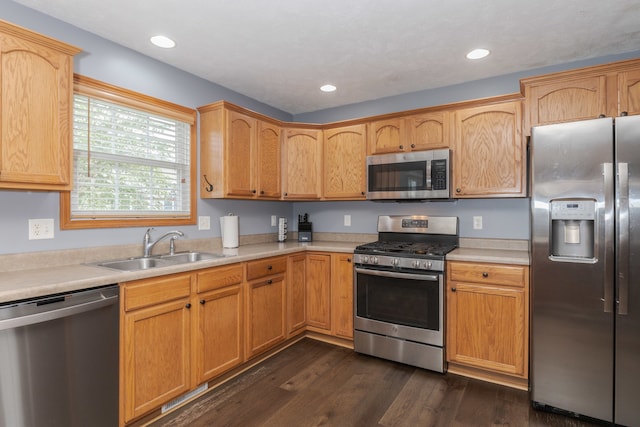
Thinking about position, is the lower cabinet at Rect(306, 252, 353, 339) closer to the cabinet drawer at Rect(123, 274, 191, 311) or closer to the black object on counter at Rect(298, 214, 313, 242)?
the black object on counter at Rect(298, 214, 313, 242)

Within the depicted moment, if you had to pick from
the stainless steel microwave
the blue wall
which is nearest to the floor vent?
the blue wall

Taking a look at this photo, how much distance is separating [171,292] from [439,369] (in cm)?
209

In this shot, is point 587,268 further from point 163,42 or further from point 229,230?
point 163,42

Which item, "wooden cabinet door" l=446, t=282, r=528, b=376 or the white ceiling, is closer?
the white ceiling

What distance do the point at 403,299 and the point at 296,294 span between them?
3.34 feet

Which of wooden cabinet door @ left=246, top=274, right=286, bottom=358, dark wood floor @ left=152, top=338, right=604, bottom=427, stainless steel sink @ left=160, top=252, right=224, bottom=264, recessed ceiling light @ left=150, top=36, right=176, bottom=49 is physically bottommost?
dark wood floor @ left=152, top=338, right=604, bottom=427

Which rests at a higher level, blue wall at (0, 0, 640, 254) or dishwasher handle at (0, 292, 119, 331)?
blue wall at (0, 0, 640, 254)

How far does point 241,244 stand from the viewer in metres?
3.43

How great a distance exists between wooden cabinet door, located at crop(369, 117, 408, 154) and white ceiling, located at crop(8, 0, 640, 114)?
0.40m

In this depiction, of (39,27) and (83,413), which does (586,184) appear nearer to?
(83,413)

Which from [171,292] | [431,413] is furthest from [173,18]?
[431,413]

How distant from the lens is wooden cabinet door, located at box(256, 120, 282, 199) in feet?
10.8

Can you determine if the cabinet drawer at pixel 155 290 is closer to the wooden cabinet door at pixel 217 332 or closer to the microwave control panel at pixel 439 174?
the wooden cabinet door at pixel 217 332

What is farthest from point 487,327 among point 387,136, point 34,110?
point 34,110
